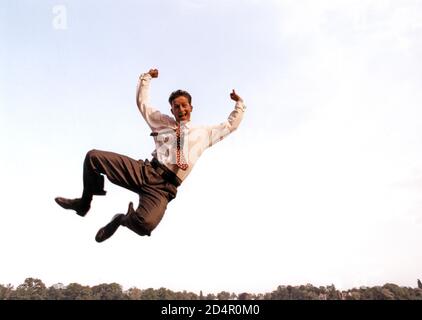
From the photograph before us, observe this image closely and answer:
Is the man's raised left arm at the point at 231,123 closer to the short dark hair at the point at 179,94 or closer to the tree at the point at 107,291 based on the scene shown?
the short dark hair at the point at 179,94

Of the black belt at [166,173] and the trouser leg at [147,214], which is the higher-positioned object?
the black belt at [166,173]

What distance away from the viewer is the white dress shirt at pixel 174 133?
18.1 feet

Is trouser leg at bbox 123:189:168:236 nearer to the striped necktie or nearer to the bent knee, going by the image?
the striped necktie

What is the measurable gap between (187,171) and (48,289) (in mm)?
117670

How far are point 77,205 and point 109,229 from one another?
630mm

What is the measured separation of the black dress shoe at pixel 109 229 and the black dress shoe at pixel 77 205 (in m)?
0.44

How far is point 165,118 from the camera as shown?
573 cm

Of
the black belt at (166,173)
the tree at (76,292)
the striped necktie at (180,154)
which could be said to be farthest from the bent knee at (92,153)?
the tree at (76,292)

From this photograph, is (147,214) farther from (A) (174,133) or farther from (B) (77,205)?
(A) (174,133)

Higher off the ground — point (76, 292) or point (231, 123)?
point (231, 123)

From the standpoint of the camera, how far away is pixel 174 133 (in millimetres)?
5602

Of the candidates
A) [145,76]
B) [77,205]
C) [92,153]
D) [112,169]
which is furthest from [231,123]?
[77,205]
